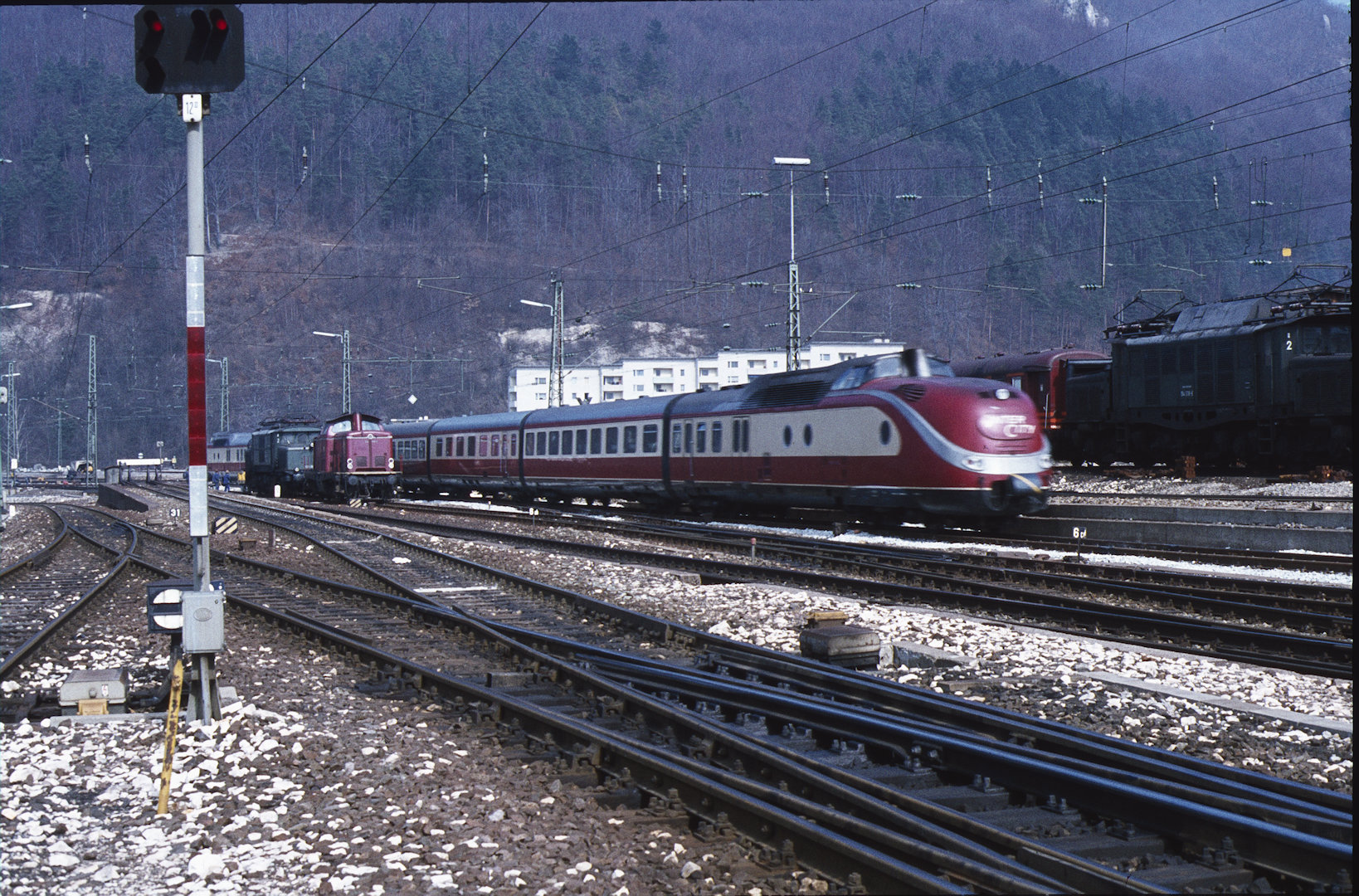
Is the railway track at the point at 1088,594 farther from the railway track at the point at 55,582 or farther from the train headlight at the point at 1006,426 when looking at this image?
the railway track at the point at 55,582

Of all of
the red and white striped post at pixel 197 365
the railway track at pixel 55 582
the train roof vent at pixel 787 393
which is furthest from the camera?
the train roof vent at pixel 787 393

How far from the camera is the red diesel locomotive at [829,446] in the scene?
2061 centimetres

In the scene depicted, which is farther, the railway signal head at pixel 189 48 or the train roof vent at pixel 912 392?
the train roof vent at pixel 912 392

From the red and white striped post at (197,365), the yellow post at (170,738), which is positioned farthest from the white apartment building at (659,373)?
the yellow post at (170,738)

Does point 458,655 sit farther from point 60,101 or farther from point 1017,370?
point 60,101

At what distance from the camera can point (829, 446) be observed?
2320 centimetres

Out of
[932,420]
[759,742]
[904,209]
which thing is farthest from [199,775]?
[904,209]

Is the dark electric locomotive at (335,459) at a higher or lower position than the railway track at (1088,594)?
higher

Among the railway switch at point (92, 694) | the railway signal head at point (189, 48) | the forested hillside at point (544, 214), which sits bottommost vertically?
the railway switch at point (92, 694)

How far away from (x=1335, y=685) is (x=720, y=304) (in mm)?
130500

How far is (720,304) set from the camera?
13875 centimetres

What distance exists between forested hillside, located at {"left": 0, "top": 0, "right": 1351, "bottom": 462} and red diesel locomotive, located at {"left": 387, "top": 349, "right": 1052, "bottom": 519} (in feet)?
250

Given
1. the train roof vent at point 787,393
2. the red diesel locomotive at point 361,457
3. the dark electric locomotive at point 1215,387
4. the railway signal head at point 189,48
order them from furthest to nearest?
1. the red diesel locomotive at point 361,457
2. the dark electric locomotive at point 1215,387
3. the train roof vent at point 787,393
4. the railway signal head at point 189,48

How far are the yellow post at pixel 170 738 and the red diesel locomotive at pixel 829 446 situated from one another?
14585 millimetres
